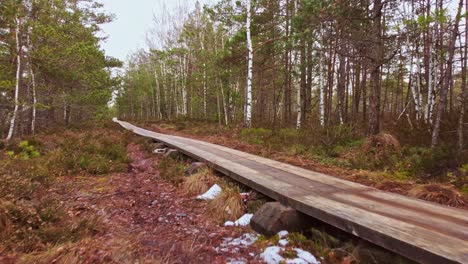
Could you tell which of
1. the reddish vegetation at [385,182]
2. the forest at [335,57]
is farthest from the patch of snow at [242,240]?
the forest at [335,57]

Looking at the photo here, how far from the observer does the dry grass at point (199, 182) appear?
17.2 ft

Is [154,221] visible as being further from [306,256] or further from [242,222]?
[306,256]

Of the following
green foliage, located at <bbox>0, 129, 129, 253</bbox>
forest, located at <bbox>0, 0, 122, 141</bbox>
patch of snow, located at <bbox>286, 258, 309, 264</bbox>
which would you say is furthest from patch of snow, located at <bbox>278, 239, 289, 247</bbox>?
forest, located at <bbox>0, 0, 122, 141</bbox>

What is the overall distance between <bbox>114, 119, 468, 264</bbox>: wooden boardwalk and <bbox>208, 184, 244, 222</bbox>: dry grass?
0.36 metres

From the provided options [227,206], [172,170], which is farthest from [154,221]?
[172,170]

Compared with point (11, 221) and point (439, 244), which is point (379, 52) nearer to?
point (439, 244)

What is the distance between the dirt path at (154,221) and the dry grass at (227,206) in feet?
0.55

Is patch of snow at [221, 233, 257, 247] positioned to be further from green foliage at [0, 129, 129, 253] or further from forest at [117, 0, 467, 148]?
forest at [117, 0, 467, 148]

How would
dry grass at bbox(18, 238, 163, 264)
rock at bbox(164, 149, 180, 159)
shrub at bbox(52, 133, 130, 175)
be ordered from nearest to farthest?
dry grass at bbox(18, 238, 163, 264), shrub at bbox(52, 133, 130, 175), rock at bbox(164, 149, 180, 159)

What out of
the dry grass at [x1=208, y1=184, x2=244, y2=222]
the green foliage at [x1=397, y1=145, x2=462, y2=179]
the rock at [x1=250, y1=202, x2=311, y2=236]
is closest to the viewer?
the rock at [x1=250, y1=202, x2=311, y2=236]

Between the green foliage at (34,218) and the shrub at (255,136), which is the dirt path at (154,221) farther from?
the shrub at (255,136)

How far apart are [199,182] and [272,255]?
282cm

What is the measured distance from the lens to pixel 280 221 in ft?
10.7

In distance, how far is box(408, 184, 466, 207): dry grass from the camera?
11.9 ft
